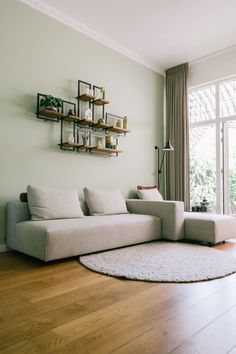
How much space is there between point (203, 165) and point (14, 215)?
11.4 feet

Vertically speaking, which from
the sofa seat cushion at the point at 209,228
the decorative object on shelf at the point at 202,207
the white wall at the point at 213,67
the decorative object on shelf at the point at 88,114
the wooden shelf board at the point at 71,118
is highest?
the white wall at the point at 213,67

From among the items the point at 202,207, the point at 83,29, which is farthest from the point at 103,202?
the point at 83,29

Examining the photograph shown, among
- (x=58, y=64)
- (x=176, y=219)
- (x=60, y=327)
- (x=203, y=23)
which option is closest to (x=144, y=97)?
(x=203, y=23)

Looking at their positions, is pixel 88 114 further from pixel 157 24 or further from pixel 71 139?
pixel 157 24

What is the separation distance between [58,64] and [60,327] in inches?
131

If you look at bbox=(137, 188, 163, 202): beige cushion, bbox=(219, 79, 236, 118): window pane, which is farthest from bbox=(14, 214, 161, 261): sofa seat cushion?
bbox=(219, 79, 236, 118): window pane

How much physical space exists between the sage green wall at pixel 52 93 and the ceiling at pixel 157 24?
0.22 metres

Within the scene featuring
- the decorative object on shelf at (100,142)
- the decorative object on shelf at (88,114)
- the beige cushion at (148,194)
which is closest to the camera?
the decorative object on shelf at (88,114)

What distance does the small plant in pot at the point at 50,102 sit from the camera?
338 cm

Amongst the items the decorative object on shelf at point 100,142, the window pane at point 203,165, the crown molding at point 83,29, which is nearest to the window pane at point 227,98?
the window pane at point 203,165

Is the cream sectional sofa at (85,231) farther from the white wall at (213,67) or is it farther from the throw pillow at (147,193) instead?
the white wall at (213,67)

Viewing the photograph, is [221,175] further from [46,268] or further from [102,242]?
[46,268]

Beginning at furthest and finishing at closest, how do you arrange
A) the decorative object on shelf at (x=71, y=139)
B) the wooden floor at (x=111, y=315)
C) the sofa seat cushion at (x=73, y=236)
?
the decorative object on shelf at (x=71, y=139) < the sofa seat cushion at (x=73, y=236) < the wooden floor at (x=111, y=315)

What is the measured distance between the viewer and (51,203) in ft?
10.1
